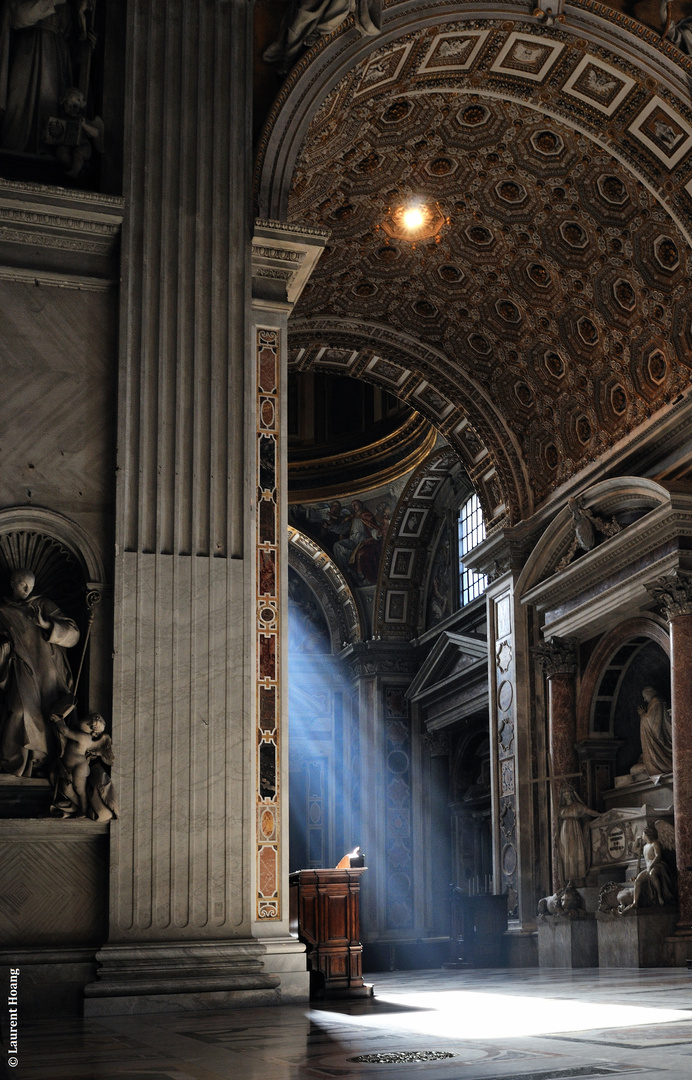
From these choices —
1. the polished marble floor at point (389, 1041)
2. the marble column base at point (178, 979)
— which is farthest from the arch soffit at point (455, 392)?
the marble column base at point (178, 979)

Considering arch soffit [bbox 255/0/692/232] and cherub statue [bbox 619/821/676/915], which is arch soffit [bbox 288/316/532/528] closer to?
arch soffit [bbox 255/0/692/232]

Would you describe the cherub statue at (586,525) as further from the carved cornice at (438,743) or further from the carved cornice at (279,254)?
the carved cornice at (438,743)

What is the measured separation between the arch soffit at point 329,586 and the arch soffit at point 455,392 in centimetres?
804

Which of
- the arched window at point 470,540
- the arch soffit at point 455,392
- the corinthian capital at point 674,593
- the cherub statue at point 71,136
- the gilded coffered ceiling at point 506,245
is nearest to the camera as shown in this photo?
the cherub statue at point 71,136

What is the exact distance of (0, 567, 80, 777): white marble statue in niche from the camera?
329 inches

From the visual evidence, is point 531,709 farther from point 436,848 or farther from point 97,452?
point 97,452

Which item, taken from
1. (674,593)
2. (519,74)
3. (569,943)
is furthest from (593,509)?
(519,74)

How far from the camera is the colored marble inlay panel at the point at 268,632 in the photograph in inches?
350

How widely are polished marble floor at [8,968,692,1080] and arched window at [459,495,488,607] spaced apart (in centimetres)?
1466

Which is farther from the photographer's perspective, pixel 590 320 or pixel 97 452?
pixel 590 320

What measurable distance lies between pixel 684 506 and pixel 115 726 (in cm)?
859

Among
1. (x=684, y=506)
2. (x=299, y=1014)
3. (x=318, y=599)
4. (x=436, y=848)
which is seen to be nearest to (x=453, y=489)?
(x=318, y=599)

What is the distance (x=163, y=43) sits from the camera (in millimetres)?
9867

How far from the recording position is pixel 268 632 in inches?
372
